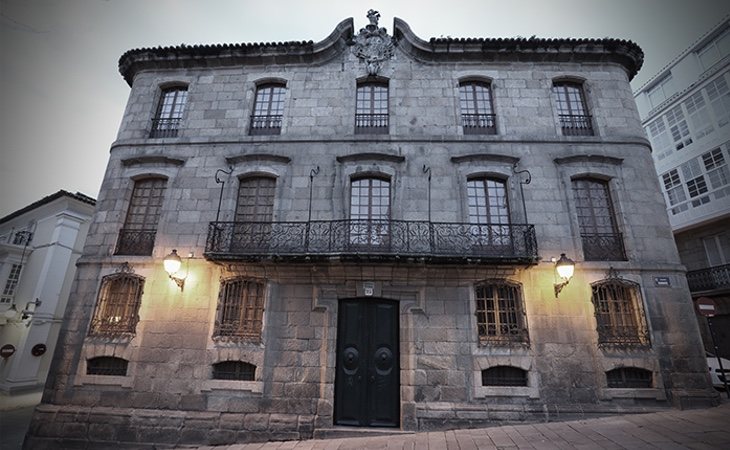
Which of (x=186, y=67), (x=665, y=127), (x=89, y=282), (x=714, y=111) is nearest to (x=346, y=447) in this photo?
(x=89, y=282)

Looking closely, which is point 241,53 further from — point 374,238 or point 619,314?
point 619,314

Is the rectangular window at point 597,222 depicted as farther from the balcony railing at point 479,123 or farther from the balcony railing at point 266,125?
the balcony railing at point 266,125

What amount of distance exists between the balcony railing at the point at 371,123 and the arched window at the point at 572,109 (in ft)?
18.6

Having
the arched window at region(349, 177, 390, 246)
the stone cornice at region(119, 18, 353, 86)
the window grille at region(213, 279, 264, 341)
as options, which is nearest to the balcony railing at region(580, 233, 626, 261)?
the arched window at region(349, 177, 390, 246)

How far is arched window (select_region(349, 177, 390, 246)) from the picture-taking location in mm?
8953

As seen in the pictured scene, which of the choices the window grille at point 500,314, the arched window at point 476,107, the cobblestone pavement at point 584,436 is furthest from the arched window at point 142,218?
the arched window at point 476,107

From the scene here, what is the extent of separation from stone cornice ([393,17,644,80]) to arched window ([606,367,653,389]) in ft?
31.6

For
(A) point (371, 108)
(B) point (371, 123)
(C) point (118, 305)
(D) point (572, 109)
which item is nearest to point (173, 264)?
(C) point (118, 305)

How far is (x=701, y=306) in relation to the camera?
9.38m

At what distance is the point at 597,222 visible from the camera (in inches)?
372

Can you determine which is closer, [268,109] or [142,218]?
[142,218]

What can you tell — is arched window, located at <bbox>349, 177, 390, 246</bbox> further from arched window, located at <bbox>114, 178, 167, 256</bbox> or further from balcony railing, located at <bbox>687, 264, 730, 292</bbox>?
balcony railing, located at <bbox>687, 264, 730, 292</bbox>

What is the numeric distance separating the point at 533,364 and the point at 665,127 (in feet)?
54.7

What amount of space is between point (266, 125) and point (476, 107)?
7004mm
